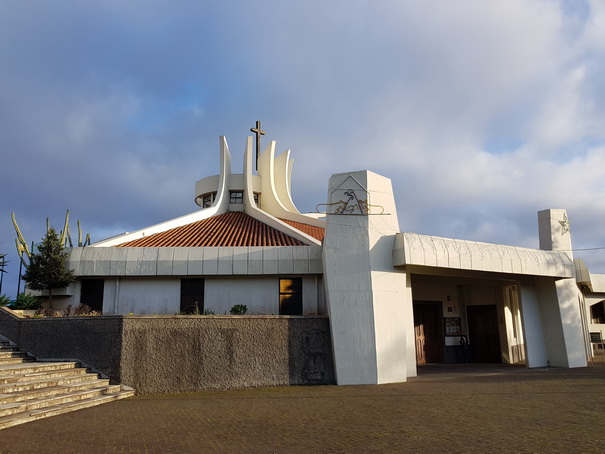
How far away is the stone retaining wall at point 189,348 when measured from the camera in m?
12.6

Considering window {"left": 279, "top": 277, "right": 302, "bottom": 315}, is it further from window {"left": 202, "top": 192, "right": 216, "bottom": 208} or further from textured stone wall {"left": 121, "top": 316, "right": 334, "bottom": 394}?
window {"left": 202, "top": 192, "right": 216, "bottom": 208}

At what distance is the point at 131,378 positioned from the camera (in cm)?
1251

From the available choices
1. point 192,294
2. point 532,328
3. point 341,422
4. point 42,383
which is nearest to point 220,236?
point 192,294

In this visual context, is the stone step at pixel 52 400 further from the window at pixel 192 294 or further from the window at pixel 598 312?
the window at pixel 598 312

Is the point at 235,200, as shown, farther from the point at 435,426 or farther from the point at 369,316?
the point at 435,426

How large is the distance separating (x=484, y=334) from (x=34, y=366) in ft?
56.6

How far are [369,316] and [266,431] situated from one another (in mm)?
6355

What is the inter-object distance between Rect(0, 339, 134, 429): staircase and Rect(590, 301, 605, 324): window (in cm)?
2608

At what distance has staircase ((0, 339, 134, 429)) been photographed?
9.11 m

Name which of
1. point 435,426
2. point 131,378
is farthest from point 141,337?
point 435,426

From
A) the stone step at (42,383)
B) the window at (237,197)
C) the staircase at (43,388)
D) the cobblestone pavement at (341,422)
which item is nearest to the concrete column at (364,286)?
the cobblestone pavement at (341,422)

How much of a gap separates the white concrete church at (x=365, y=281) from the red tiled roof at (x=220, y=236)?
50 mm

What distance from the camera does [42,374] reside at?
1137 centimetres

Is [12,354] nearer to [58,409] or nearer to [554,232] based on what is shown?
[58,409]
